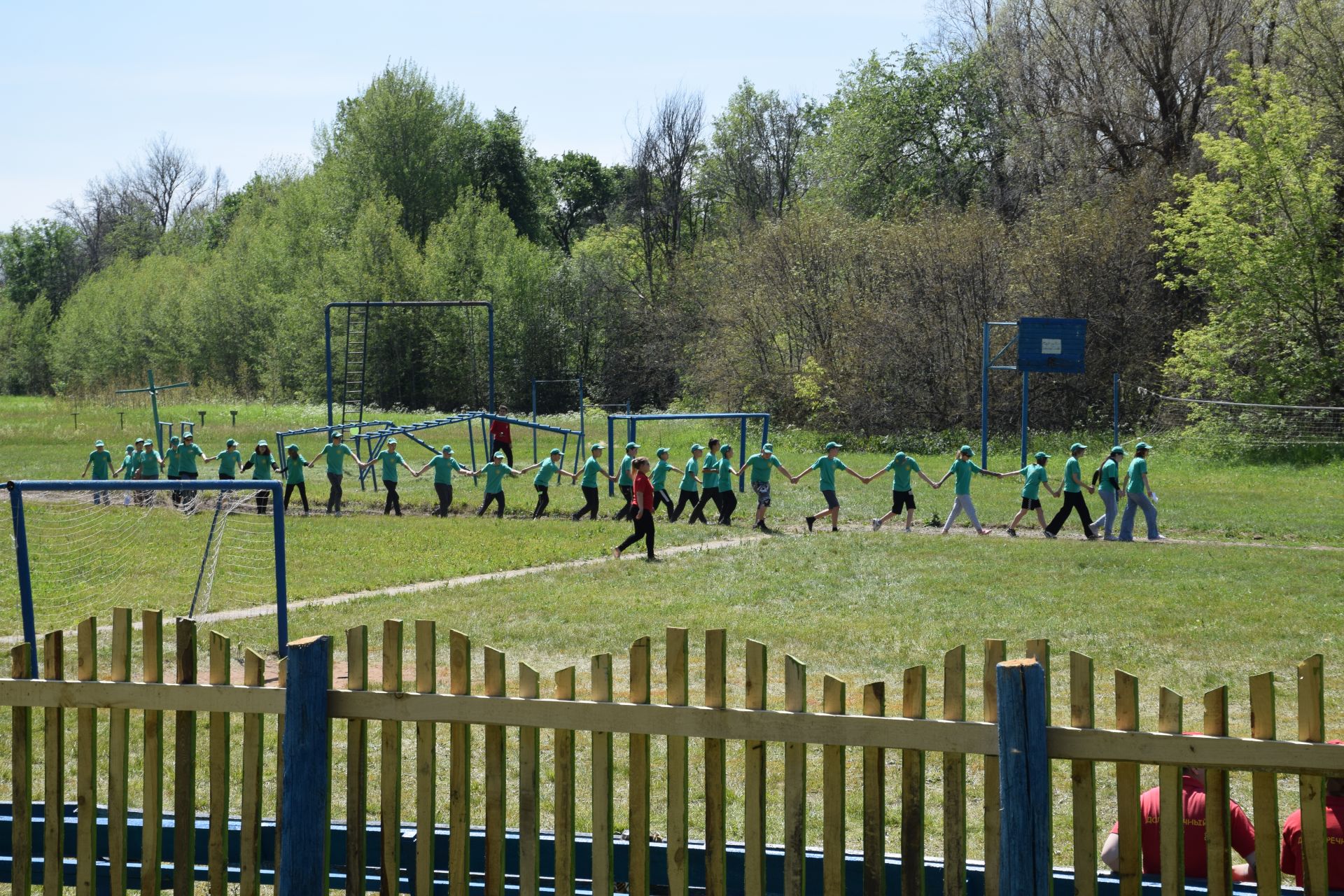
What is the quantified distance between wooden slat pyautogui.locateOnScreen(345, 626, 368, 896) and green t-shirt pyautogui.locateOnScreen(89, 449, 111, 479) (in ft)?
65.4

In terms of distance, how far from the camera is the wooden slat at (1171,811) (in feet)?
13.1

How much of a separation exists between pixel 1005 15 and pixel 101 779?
42.1m

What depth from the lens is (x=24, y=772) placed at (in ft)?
15.5

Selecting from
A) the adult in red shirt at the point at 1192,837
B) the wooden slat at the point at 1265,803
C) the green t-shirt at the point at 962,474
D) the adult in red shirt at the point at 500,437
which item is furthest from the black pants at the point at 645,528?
the wooden slat at the point at 1265,803

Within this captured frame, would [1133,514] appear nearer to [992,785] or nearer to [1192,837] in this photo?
[1192,837]

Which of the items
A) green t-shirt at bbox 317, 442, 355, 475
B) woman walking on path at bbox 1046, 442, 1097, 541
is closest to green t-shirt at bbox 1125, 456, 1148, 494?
woman walking on path at bbox 1046, 442, 1097, 541

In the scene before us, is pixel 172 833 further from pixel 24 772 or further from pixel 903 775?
pixel 903 775

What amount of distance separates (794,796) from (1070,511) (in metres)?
15.8

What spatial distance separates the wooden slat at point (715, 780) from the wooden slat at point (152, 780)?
1967 mm

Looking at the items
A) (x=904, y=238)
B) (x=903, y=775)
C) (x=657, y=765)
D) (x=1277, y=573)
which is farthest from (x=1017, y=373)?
(x=903, y=775)

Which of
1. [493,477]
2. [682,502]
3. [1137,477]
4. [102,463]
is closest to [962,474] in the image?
[1137,477]

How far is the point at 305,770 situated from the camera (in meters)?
4.36

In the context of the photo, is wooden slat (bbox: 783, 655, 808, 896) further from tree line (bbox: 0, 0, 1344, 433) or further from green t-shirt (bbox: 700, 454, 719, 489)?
tree line (bbox: 0, 0, 1344, 433)

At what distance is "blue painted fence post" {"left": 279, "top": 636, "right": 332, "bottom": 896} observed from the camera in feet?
14.3
